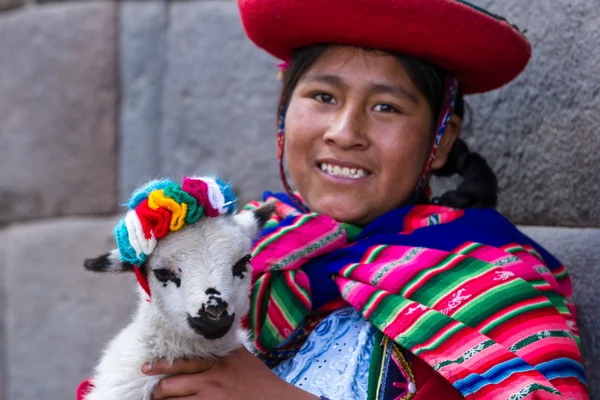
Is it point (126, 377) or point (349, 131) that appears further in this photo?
point (349, 131)

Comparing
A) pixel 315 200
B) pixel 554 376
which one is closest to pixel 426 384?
pixel 554 376

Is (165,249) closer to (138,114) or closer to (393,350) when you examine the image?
(393,350)

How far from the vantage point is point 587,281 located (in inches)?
77.0

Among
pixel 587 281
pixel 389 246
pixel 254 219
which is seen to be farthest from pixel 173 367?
pixel 587 281

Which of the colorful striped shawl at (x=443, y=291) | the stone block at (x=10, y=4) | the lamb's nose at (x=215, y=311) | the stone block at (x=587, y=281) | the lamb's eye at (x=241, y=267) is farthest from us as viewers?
the stone block at (x=10, y=4)

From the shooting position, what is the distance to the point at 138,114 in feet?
10.3

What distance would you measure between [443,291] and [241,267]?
453mm

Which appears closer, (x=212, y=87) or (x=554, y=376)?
(x=554, y=376)

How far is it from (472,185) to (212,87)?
127 centimetres

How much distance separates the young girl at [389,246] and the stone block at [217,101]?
0.79m

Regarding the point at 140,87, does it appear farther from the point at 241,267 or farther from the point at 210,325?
the point at 210,325

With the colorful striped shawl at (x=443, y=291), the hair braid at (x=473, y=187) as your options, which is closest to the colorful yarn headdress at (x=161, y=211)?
the colorful striped shawl at (x=443, y=291)

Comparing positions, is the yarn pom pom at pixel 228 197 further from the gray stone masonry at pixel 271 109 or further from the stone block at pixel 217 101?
the stone block at pixel 217 101

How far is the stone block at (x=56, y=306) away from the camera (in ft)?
10.5
